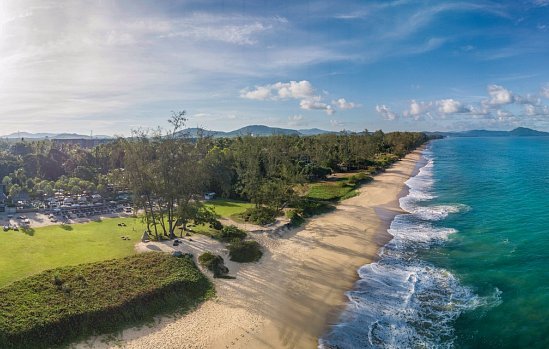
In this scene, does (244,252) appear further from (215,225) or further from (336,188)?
(336,188)

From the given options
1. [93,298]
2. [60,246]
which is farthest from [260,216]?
[93,298]

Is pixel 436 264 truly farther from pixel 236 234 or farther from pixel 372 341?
pixel 236 234

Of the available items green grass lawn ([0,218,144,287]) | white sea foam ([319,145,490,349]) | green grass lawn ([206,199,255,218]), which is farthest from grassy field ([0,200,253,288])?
white sea foam ([319,145,490,349])

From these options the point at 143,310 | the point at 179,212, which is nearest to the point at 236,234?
the point at 179,212

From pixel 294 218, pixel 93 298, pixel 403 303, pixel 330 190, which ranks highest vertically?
pixel 330 190

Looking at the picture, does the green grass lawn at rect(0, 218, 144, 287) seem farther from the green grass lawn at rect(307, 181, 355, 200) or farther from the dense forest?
the green grass lawn at rect(307, 181, 355, 200)
